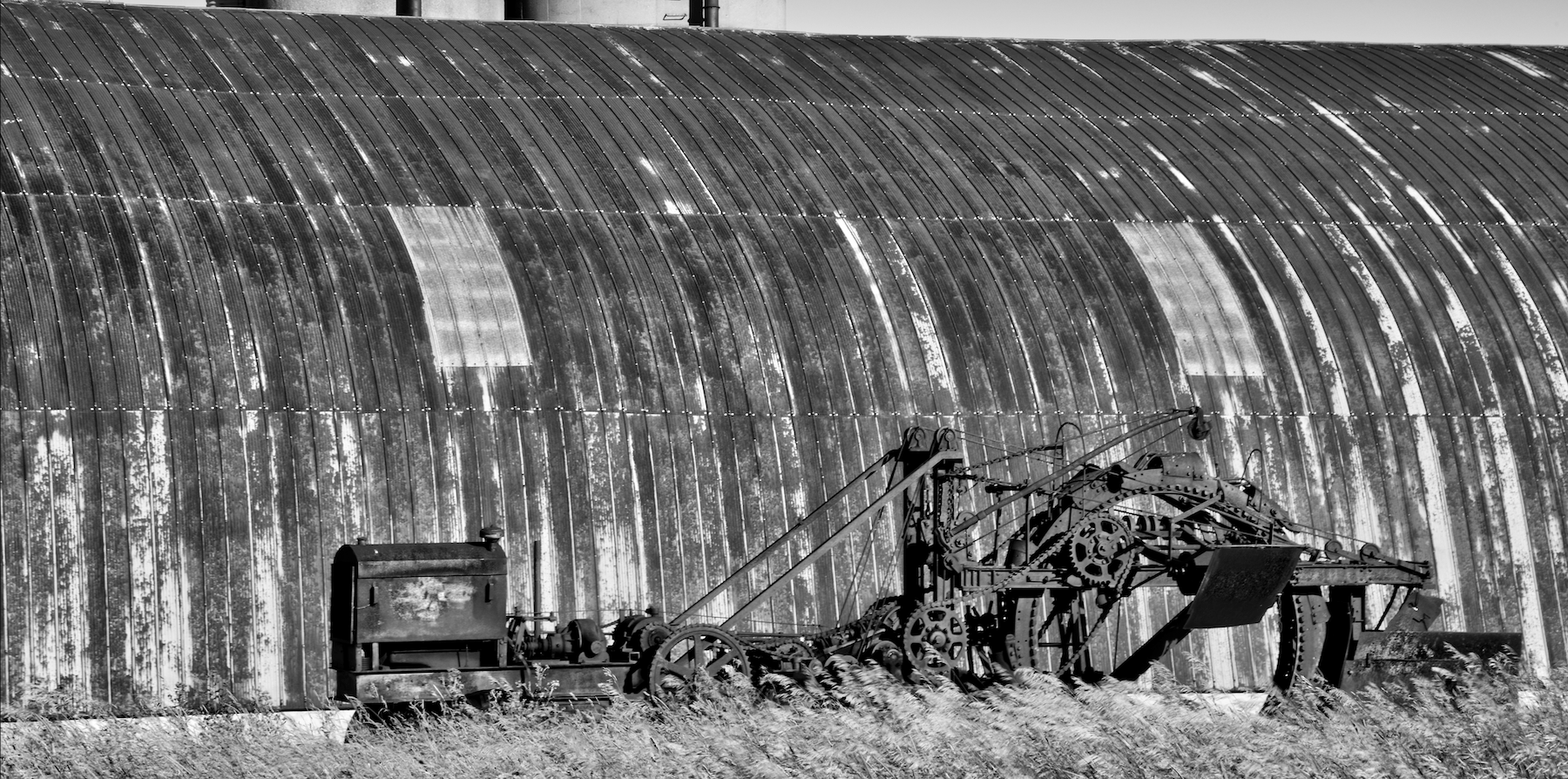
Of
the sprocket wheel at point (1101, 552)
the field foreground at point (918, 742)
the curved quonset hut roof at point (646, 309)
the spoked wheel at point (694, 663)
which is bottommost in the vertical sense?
the field foreground at point (918, 742)

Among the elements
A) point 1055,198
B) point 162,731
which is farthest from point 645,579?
point 1055,198

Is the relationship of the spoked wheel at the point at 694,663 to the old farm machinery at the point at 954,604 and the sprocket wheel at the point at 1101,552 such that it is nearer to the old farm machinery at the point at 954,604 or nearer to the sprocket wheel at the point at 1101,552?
the old farm machinery at the point at 954,604

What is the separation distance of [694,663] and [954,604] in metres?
2.50

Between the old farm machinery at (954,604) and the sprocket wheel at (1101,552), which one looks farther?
the sprocket wheel at (1101,552)

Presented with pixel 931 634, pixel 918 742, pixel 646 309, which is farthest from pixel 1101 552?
pixel 646 309

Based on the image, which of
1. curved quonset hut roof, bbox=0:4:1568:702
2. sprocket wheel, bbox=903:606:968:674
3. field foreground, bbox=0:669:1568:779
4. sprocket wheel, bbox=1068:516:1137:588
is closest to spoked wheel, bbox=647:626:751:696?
field foreground, bbox=0:669:1568:779

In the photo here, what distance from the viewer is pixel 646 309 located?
73.5 feet

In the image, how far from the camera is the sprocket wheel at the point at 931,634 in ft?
58.9

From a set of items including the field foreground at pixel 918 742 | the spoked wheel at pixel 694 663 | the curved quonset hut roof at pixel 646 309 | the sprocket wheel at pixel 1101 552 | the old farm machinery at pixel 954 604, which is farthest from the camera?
the curved quonset hut roof at pixel 646 309

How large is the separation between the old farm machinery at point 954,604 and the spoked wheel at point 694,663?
2 cm

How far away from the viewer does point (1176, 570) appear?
18.4 metres

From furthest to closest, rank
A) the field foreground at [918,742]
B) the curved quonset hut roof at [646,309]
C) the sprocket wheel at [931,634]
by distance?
1. the curved quonset hut roof at [646,309]
2. the sprocket wheel at [931,634]
3. the field foreground at [918,742]

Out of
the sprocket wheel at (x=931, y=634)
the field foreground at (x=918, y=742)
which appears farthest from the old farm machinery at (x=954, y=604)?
the field foreground at (x=918, y=742)

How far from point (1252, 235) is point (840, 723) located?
14.1 m
